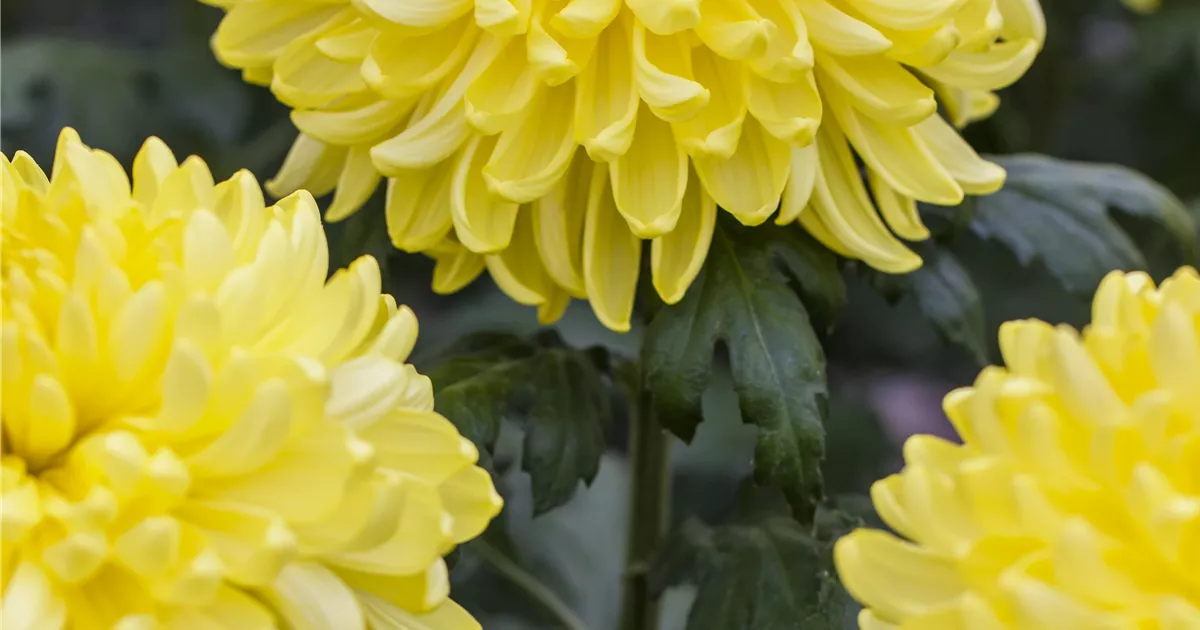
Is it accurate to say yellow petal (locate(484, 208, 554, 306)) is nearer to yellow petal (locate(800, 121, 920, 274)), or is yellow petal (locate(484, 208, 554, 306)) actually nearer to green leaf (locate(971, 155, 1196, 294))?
yellow petal (locate(800, 121, 920, 274))

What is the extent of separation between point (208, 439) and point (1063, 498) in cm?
28

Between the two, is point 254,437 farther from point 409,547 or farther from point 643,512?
point 643,512

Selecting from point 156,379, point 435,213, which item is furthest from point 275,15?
point 156,379

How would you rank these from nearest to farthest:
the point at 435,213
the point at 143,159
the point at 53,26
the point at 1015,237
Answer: the point at 143,159 < the point at 435,213 < the point at 1015,237 < the point at 53,26

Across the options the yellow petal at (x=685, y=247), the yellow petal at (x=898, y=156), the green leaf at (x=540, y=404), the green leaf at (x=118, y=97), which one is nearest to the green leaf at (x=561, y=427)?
the green leaf at (x=540, y=404)

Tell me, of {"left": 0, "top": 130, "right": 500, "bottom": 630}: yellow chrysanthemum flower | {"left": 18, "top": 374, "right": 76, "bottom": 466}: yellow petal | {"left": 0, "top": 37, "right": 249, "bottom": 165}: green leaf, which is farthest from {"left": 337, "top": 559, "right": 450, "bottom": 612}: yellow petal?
{"left": 0, "top": 37, "right": 249, "bottom": 165}: green leaf

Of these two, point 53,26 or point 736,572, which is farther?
point 53,26

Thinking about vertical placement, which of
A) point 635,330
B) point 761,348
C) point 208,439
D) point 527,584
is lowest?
point 635,330

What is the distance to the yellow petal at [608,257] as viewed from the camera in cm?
57

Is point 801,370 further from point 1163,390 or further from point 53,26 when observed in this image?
point 53,26

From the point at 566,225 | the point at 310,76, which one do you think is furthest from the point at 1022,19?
the point at 310,76

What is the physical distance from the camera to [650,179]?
56cm

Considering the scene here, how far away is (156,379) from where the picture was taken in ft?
1.35

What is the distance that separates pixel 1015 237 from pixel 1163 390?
1.30ft
